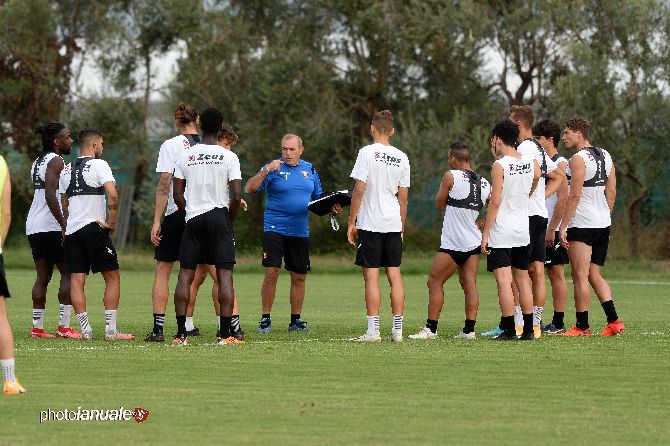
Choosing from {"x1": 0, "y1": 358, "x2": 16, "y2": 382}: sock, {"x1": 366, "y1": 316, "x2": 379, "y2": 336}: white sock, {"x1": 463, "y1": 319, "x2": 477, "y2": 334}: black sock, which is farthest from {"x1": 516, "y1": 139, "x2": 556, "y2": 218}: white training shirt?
{"x1": 0, "y1": 358, "x2": 16, "y2": 382}: sock

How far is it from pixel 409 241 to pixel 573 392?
28.9 m

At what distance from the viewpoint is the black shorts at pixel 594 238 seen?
48.5 ft

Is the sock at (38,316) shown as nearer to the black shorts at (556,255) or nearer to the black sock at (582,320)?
the black shorts at (556,255)

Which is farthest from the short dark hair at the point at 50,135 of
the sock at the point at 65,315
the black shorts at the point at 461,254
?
the black shorts at the point at 461,254

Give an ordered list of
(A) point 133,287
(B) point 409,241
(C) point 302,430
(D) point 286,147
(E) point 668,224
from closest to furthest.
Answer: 1. (C) point 302,430
2. (D) point 286,147
3. (A) point 133,287
4. (E) point 668,224
5. (B) point 409,241

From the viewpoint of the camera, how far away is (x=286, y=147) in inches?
638

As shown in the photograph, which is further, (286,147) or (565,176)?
(286,147)

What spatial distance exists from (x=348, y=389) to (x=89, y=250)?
Result: 4957 mm

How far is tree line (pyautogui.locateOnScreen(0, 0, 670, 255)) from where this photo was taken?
35.4m

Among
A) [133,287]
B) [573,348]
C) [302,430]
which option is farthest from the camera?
[133,287]

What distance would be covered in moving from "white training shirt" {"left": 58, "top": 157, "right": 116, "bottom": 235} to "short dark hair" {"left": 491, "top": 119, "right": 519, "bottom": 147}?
13.0 ft

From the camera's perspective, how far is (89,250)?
14.4 metres

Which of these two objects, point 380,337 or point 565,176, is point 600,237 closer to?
point 565,176

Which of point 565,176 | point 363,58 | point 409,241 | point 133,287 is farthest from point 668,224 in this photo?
point 565,176
